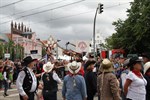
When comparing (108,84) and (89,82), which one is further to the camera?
(89,82)

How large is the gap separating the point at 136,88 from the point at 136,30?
48490mm

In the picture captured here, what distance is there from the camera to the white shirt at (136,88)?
773 centimetres

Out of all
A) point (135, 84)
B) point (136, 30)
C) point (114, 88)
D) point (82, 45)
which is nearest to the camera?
point (135, 84)

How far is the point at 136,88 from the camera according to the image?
25.5 ft

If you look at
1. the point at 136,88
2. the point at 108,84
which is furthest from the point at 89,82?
the point at 136,88

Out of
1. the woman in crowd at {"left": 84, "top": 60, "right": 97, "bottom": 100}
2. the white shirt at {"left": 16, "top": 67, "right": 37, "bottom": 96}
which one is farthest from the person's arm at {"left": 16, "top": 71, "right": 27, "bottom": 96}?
the woman in crowd at {"left": 84, "top": 60, "right": 97, "bottom": 100}

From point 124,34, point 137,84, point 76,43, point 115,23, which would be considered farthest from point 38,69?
point 115,23

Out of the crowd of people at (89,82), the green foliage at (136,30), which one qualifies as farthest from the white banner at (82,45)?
the green foliage at (136,30)

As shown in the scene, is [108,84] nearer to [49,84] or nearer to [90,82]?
[90,82]

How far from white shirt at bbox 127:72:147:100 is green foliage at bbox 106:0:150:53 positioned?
4635 centimetres

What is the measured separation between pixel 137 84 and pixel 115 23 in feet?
192

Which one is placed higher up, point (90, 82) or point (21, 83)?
point (21, 83)

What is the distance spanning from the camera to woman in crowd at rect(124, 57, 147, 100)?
7742 mm

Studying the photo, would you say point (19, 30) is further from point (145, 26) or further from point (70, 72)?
point (70, 72)
